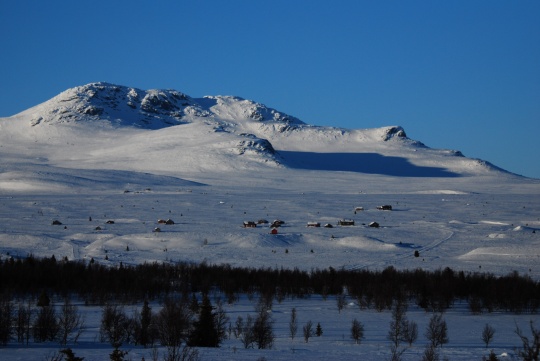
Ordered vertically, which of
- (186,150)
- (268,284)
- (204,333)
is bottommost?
(268,284)

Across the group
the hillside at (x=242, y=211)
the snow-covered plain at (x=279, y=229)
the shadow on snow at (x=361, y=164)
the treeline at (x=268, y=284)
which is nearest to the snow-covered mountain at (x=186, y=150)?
the shadow on snow at (x=361, y=164)

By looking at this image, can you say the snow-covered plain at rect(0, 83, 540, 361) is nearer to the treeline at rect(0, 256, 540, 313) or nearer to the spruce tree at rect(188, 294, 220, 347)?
the spruce tree at rect(188, 294, 220, 347)

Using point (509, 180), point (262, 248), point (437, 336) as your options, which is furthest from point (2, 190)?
point (509, 180)

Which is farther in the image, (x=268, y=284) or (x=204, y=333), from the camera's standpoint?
(x=268, y=284)

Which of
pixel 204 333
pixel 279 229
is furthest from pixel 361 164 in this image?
pixel 204 333

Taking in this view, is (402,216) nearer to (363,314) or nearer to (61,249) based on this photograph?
(61,249)

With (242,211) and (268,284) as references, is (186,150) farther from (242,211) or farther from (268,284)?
(268,284)

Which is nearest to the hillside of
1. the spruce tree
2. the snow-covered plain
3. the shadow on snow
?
the snow-covered plain

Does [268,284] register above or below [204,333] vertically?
below

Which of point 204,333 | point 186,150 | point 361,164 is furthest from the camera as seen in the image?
point 361,164
